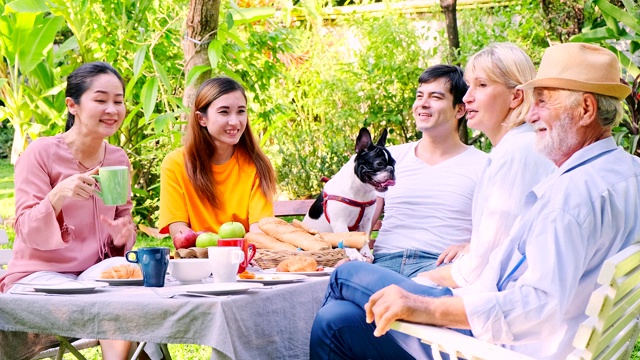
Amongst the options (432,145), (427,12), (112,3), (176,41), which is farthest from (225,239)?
(427,12)

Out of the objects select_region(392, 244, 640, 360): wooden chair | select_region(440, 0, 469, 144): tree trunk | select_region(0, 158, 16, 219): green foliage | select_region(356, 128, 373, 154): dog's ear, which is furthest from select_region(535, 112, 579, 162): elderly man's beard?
select_region(0, 158, 16, 219): green foliage

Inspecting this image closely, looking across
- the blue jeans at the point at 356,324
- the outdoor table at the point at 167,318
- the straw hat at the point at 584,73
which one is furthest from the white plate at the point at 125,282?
the straw hat at the point at 584,73

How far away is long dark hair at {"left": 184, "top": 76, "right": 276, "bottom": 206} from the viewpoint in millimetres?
3877

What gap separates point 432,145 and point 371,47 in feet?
15.4

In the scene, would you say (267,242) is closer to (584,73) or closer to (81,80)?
(81,80)

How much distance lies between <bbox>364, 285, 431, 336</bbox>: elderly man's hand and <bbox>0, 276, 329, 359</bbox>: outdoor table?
40 centimetres

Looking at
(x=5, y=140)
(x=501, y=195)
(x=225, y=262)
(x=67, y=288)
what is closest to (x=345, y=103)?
(x=501, y=195)

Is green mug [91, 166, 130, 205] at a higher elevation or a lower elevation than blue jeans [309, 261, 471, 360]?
higher

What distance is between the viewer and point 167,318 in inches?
94.1

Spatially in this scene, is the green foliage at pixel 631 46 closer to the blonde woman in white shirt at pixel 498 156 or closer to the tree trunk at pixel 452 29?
the tree trunk at pixel 452 29

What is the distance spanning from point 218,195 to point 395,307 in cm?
183

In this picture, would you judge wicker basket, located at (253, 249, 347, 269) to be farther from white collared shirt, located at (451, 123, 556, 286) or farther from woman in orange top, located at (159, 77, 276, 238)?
woman in orange top, located at (159, 77, 276, 238)

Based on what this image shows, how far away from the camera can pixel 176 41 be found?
7.39 metres

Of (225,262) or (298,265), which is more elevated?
(225,262)
